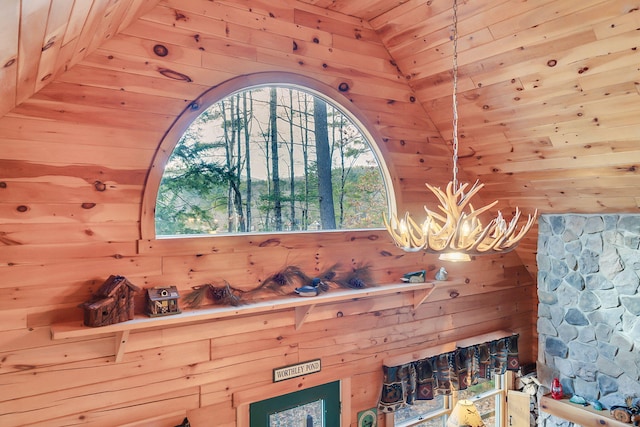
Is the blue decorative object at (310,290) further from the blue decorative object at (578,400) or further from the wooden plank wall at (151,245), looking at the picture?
the blue decorative object at (578,400)

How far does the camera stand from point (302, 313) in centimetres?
301

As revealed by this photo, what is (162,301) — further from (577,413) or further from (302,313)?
(577,413)

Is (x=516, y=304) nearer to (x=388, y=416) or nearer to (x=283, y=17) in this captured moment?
(x=388, y=416)

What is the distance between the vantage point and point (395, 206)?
3.55 meters

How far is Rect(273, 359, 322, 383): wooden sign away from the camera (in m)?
2.98

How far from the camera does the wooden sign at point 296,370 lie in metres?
2.98

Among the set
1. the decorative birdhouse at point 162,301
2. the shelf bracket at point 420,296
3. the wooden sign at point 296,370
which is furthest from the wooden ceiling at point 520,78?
the wooden sign at point 296,370

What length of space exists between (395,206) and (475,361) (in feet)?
5.73

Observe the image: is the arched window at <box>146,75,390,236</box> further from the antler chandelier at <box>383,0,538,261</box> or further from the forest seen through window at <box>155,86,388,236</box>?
the antler chandelier at <box>383,0,538,261</box>

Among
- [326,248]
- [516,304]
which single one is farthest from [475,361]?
[326,248]

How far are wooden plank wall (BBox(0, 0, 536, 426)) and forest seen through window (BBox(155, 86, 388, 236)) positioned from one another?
153 mm

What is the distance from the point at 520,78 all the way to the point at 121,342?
9.97ft

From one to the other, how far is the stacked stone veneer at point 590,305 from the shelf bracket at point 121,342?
11.9 feet

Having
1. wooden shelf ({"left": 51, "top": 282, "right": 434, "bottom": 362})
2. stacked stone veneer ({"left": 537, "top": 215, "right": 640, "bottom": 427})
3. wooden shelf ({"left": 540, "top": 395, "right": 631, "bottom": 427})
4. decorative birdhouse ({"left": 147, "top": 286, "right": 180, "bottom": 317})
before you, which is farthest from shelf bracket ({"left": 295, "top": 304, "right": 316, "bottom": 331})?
wooden shelf ({"left": 540, "top": 395, "right": 631, "bottom": 427})
